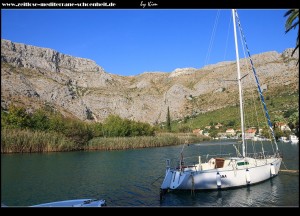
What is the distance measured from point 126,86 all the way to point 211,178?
7177 inches

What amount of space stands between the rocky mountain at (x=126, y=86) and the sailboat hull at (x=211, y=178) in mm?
93137

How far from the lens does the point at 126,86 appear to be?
649ft

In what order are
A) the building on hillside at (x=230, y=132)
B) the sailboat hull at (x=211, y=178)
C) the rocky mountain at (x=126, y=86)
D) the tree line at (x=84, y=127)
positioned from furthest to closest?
the rocky mountain at (x=126, y=86) → the building on hillside at (x=230, y=132) → the tree line at (x=84, y=127) → the sailboat hull at (x=211, y=178)

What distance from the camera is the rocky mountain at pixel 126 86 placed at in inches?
4948

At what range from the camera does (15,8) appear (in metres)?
4.88

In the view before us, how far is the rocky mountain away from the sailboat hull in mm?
93137

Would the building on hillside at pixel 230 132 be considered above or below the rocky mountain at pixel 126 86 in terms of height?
below

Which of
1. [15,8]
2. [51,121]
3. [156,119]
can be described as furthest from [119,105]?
[15,8]

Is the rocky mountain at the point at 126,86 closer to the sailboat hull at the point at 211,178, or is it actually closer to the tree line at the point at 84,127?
the tree line at the point at 84,127

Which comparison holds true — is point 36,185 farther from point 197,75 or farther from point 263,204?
point 197,75

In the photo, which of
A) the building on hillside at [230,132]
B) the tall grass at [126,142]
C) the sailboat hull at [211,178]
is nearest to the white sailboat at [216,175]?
the sailboat hull at [211,178]

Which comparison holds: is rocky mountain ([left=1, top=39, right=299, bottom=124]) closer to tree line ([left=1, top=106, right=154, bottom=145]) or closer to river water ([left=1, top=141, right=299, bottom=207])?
tree line ([left=1, top=106, right=154, bottom=145])

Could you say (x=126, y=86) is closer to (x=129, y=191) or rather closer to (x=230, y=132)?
(x=230, y=132)
